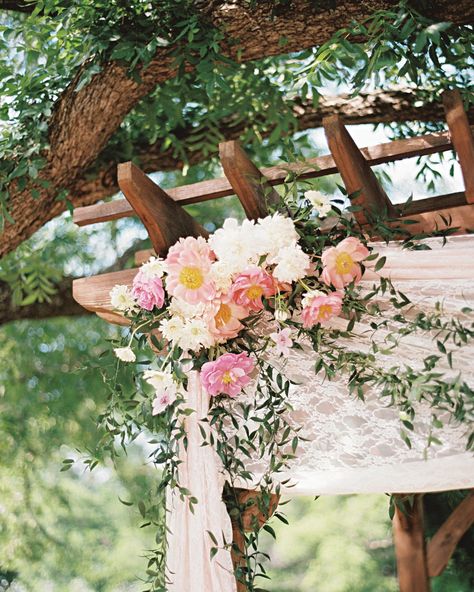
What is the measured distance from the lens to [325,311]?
1.88 m

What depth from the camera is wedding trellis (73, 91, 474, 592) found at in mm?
1835

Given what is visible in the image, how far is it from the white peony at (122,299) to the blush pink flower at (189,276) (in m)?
0.16

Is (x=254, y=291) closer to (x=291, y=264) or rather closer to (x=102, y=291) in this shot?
(x=291, y=264)

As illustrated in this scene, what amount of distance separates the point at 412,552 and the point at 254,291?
7.49 feet

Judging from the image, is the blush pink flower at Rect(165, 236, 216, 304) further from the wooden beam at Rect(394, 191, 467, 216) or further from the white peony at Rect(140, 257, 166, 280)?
the wooden beam at Rect(394, 191, 467, 216)

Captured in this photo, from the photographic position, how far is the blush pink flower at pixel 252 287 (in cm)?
193

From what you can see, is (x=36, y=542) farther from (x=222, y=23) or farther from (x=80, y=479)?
(x=222, y=23)

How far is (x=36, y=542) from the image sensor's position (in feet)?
18.2

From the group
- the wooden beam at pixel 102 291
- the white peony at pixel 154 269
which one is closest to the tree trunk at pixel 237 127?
the wooden beam at pixel 102 291

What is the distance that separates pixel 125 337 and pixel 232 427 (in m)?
0.36

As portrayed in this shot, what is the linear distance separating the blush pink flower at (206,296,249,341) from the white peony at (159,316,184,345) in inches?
2.9

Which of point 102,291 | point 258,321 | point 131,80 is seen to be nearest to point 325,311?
point 258,321

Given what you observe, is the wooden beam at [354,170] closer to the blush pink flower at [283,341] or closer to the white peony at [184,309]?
the blush pink flower at [283,341]

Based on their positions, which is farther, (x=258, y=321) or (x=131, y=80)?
(x=131, y=80)
